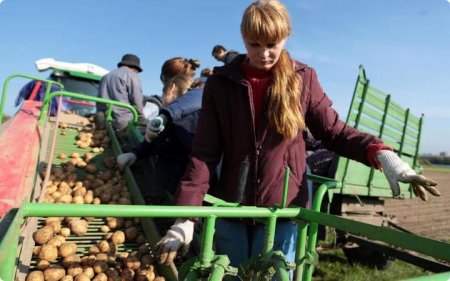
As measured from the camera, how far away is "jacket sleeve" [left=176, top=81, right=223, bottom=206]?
5.85ft

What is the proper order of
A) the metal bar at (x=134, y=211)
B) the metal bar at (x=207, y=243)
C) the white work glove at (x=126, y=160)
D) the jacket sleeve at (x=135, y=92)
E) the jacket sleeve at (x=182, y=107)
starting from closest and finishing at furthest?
1. the metal bar at (x=134, y=211)
2. the metal bar at (x=207, y=243)
3. the jacket sleeve at (x=182, y=107)
4. the white work glove at (x=126, y=160)
5. the jacket sleeve at (x=135, y=92)

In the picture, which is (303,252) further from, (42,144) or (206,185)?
(42,144)

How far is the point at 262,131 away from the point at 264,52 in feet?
1.17

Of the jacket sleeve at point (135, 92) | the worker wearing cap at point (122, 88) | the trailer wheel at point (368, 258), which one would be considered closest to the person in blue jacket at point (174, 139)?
the worker wearing cap at point (122, 88)

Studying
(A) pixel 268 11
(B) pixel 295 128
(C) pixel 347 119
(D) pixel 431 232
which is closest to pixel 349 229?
(B) pixel 295 128

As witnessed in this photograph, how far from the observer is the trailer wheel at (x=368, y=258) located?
5277mm

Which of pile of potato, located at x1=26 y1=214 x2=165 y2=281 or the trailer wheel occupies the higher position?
pile of potato, located at x1=26 y1=214 x2=165 y2=281

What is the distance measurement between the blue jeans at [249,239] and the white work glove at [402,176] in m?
0.54

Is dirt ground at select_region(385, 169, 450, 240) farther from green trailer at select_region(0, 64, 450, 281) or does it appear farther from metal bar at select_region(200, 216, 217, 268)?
metal bar at select_region(200, 216, 217, 268)

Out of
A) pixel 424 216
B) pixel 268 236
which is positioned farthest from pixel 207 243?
pixel 424 216

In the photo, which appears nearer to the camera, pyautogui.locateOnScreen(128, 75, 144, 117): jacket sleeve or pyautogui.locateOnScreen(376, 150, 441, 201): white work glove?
pyautogui.locateOnScreen(376, 150, 441, 201): white work glove

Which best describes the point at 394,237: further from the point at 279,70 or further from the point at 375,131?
the point at 375,131

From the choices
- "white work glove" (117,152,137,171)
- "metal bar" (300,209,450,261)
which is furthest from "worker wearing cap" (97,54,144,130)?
"metal bar" (300,209,450,261)

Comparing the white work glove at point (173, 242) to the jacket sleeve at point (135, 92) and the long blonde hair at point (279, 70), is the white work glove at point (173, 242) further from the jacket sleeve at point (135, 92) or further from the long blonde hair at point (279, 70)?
the jacket sleeve at point (135, 92)
